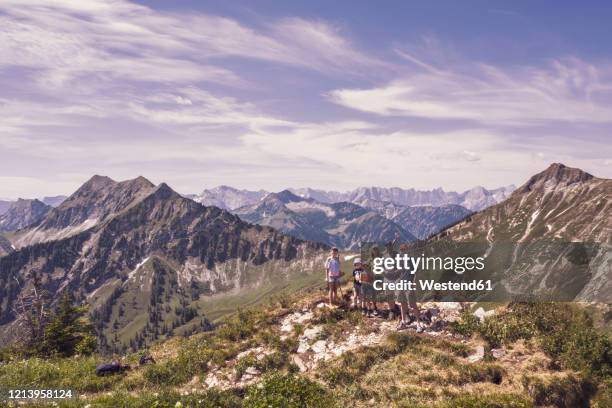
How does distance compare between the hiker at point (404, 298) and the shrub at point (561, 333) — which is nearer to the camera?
the shrub at point (561, 333)

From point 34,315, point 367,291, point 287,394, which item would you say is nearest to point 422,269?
point 367,291

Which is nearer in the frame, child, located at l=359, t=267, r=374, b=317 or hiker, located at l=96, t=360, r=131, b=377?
hiker, located at l=96, t=360, r=131, b=377

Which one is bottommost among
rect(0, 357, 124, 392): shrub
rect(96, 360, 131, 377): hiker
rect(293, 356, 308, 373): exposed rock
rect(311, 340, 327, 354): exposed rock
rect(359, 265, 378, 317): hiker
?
rect(0, 357, 124, 392): shrub

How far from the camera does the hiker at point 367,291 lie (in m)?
22.5

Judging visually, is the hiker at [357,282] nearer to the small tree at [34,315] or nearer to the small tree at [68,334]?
the small tree at [68,334]

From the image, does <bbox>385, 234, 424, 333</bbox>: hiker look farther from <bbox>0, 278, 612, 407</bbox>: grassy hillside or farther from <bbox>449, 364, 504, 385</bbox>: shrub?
<bbox>449, 364, 504, 385</bbox>: shrub

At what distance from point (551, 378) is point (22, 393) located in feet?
69.4

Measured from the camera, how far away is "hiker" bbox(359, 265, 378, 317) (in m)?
22.5

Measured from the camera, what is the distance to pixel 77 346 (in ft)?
112

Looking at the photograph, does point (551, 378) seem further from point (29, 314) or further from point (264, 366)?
point (29, 314)

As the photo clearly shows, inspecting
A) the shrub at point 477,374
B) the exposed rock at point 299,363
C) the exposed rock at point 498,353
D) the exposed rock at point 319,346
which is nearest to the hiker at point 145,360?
the exposed rock at point 299,363

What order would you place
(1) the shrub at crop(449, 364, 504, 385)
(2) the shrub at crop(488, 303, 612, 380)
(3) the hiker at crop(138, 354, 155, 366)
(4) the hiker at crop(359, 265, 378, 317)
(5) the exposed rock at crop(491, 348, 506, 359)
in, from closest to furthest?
(1) the shrub at crop(449, 364, 504, 385)
(2) the shrub at crop(488, 303, 612, 380)
(5) the exposed rock at crop(491, 348, 506, 359)
(3) the hiker at crop(138, 354, 155, 366)
(4) the hiker at crop(359, 265, 378, 317)

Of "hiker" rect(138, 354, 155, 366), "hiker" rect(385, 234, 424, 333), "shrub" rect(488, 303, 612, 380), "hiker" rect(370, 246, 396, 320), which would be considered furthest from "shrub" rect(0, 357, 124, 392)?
"shrub" rect(488, 303, 612, 380)

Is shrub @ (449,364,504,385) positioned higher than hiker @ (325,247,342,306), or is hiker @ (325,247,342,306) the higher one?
hiker @ (325,247,342,306)
